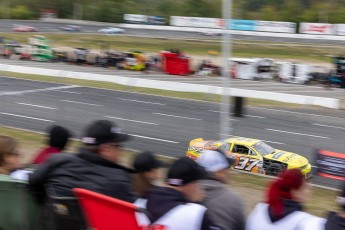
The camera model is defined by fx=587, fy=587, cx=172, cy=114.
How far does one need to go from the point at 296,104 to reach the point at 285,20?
55.2 metres

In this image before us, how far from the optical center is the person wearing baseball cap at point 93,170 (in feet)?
14.9

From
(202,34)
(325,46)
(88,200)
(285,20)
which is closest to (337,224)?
(88,200)

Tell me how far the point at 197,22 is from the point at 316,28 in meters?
17.1

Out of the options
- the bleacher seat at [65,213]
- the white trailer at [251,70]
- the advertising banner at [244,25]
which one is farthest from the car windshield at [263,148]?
the advertising banner at [244,25]

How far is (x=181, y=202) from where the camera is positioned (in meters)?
4.19

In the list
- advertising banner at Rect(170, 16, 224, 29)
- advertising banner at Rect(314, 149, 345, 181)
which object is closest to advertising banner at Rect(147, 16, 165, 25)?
advertising banner at Rect(170, 16, 224, 29)

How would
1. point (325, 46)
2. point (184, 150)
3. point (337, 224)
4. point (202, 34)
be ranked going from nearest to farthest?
1. point (337, 224)
2. point (184, 150)
3. point (325, 46)
4. point (202, 34)

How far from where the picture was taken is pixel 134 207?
13.2ft

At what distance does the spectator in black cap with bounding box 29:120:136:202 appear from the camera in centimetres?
454

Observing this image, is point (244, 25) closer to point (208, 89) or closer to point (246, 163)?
point (208, 89)

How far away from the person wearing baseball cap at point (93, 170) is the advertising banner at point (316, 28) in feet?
220

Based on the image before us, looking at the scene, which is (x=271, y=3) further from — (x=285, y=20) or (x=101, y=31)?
(x=101, y=31)

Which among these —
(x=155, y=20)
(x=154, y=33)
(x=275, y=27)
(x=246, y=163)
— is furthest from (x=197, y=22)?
(x=246, y=163)

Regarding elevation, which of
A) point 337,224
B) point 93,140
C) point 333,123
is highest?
point 93,140
